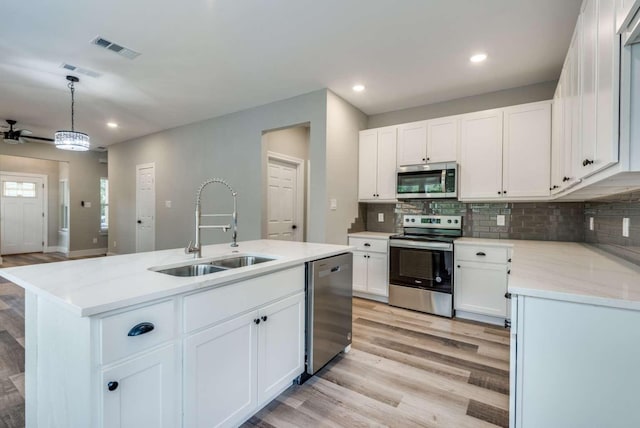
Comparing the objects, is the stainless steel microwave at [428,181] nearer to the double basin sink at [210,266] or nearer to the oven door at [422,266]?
the oven door at [422,266]

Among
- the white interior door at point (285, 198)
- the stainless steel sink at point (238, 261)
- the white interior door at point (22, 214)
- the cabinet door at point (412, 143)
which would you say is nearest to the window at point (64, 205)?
the white interior door at point (22, 214)

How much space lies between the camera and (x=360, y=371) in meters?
2.23

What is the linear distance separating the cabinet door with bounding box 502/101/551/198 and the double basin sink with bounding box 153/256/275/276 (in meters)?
2.83

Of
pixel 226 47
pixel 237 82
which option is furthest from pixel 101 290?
pixel 237 82

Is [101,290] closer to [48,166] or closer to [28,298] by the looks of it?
[28,298]

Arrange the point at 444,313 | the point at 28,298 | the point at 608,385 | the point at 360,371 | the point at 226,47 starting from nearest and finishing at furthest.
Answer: the point at 608,385
the point at 28,298
the point at 360,371
the point at 226,47
the point at 444,313

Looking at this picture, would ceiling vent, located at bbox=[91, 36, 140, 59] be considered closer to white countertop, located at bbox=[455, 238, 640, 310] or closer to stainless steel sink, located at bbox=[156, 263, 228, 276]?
stainless steel sink, located at bbox=[156, 263, 228, 276]

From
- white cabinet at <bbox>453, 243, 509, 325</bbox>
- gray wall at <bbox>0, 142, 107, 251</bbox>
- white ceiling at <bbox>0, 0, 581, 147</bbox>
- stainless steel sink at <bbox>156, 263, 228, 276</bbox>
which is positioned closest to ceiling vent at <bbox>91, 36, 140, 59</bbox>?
white ceiling at <bbox>0, 0, 581, 147</bbox>

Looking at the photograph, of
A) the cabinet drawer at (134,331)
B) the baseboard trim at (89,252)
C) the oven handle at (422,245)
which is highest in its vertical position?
the oven handle at (422,245)

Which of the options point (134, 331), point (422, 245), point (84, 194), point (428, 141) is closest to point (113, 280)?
point (134, 331)

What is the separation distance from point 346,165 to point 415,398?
9.07ft

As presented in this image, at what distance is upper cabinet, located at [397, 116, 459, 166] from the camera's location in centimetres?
355

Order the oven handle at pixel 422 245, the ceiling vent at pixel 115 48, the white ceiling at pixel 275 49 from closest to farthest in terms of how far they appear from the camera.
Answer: the white ceiling at pixel 275 49
the ceiling vent at pixel 115 48
the oven handle at pixel 422 245

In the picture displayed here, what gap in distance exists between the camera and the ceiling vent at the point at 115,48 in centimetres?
257
